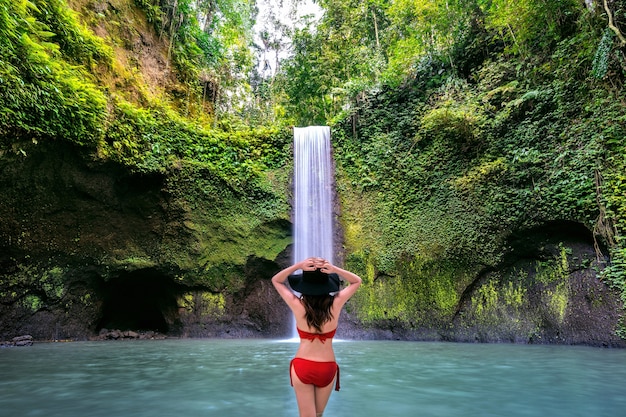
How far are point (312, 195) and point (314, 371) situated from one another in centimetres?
1062

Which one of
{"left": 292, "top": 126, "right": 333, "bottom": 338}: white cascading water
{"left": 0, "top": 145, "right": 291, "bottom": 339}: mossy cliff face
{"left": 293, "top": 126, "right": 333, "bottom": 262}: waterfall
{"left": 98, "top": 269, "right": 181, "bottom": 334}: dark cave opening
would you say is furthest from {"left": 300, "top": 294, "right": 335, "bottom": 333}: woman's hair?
{"left": 98, "top": 269, "right": 181, "bottom": 334}: dark cave opening

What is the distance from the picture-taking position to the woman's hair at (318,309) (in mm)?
2250

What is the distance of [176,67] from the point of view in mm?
14258

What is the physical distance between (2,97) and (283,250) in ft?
25.0

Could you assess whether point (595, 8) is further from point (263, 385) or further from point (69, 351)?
point (69, 351)

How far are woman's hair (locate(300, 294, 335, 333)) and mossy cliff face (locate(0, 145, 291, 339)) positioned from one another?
874cm

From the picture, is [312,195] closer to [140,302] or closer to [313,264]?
[140,302]

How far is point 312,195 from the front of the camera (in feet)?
41.7

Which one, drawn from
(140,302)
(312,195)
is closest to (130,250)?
(140,302)

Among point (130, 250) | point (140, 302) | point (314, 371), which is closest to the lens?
point (314, 371)

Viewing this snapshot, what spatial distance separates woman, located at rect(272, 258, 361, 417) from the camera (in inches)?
85.7

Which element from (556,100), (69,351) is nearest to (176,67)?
(69,351)

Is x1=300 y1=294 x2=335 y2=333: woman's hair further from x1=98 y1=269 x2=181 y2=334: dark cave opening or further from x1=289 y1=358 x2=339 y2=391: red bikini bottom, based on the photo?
x1=98 y1=269 x2=181 y2=334: dark cave opening

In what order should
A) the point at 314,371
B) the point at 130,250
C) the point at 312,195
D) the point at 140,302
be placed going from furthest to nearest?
the point at 312,195 → the point at 140,302 → the point at 130,250 → the point at 314,371
